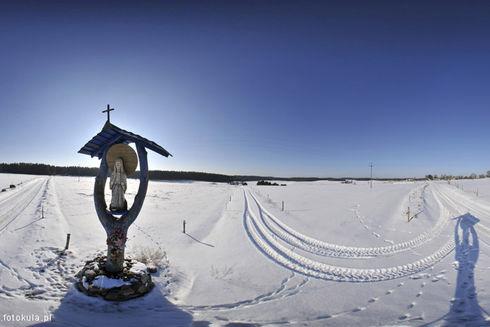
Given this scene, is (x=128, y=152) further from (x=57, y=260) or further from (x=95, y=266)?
(x=57, y=260)

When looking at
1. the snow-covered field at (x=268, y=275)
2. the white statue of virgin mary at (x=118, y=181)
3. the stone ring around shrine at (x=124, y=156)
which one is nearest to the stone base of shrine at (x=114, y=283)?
the snow-covered field at (x=268, y=275)

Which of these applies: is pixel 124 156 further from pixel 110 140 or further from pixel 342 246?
pixel 342 246

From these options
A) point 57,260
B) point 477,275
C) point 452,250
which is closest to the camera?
point 477,275

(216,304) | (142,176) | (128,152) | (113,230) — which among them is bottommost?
(216,304)

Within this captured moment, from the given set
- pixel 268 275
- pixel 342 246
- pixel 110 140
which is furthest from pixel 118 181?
pixel 342 246

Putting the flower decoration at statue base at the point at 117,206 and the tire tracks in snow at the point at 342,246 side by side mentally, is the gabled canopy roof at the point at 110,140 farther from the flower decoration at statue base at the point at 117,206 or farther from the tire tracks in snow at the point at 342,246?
the tire tracks in snow at the point at 342,246

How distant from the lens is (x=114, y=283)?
6934mm

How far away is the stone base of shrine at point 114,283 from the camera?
6.76 metres

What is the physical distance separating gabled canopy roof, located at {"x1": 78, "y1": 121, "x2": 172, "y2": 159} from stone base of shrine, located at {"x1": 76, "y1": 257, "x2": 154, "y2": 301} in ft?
10.2

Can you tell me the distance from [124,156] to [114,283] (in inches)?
121

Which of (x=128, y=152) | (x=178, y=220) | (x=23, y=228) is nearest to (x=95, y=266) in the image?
(x=128, y=152)

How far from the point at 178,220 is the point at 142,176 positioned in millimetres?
11943

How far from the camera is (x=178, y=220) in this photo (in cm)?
1970

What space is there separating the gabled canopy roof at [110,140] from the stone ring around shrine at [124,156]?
0.36 meters
